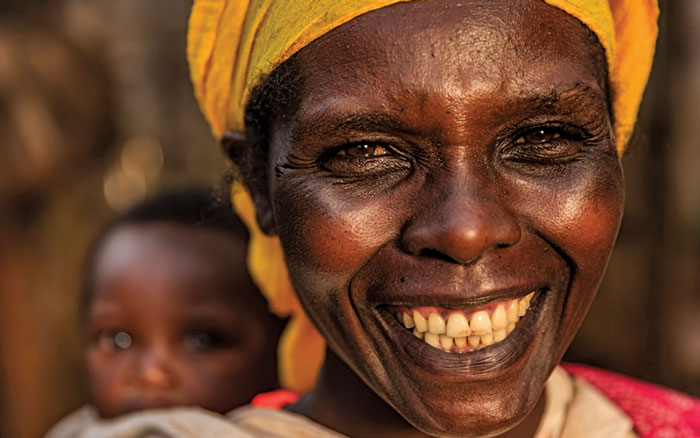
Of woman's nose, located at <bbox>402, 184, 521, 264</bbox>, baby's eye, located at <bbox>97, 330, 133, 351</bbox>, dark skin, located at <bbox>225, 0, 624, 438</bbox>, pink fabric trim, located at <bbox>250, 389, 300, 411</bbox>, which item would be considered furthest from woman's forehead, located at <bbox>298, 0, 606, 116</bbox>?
baby's eye, located at <bbox>97, 330, 133, 351</bbox>

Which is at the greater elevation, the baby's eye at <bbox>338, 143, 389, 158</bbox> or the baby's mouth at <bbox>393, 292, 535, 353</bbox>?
the baby's eye at <bbox>338, 143, 389, 158</bbox>

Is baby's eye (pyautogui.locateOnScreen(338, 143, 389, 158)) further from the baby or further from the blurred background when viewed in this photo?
the blurred background

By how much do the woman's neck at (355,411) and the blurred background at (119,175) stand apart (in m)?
1.78

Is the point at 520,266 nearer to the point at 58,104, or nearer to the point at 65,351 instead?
the point at 58,104

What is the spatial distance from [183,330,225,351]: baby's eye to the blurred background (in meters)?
1.00

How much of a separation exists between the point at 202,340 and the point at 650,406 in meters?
1.38

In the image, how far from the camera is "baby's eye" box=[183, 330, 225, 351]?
2666mm

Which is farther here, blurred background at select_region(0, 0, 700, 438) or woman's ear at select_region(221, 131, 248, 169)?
blurred background at select_region(0, 0, 700, 438)

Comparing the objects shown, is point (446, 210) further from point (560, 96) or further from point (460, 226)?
point (560, 96)

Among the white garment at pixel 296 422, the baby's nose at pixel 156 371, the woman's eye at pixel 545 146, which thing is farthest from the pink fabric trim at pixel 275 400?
the woman's eye at pixel 545 146

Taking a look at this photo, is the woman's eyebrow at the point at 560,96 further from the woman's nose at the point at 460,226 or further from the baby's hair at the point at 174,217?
the baby's hair at the point at 174,217

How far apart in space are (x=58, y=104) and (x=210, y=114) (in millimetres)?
2319

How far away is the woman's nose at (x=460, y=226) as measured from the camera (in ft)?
4.61

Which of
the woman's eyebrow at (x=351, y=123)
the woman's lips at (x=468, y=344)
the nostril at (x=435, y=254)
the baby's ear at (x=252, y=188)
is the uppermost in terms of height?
the woman's eyebrow at (x=351, y=123)
